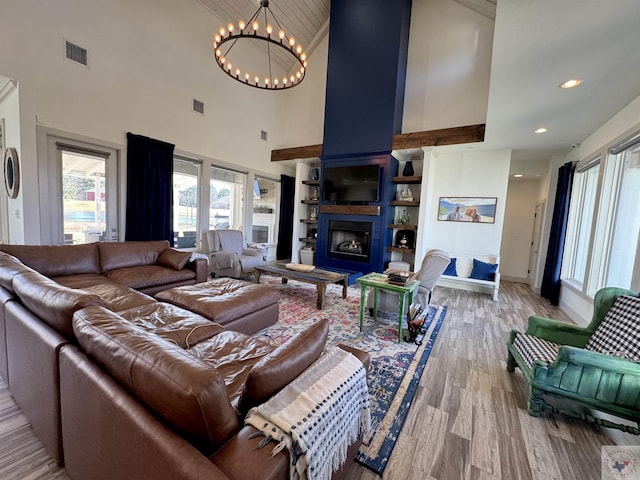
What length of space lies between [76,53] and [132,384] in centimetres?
478

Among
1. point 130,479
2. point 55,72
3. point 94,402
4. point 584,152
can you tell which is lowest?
point 130,479

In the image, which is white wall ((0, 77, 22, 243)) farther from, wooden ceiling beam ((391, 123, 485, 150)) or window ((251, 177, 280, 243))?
wooden ceiling beam ((391, 123, 485, 150))

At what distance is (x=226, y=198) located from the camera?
20.0 feet

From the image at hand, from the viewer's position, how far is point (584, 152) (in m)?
4.18

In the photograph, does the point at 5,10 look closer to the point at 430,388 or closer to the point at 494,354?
the point at 430,388

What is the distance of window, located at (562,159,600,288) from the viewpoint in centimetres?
417

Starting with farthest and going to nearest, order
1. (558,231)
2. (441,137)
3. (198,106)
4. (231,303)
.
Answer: (198,106) < (441,137) < (558,231) < (231,303)

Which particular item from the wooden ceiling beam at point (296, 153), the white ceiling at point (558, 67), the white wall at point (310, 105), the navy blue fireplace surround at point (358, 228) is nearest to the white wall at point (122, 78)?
the wooden ceiling beam at point (296, 153)

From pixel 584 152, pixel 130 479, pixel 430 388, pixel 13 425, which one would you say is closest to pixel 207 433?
pixel 130 479

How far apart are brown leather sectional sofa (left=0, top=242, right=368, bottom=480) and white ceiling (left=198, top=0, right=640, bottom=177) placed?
8.41 feet

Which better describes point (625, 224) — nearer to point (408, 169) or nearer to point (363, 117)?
point (408, 169)

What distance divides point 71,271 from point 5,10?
118 inches

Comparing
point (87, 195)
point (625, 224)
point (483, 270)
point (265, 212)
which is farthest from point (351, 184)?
point (87, 195)

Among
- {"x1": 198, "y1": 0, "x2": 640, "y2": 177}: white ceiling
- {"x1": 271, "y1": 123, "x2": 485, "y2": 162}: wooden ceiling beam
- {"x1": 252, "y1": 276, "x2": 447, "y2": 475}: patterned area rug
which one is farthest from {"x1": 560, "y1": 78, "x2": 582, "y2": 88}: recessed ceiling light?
{"x1": 252, "y1": 276, "x2": 447, "y2": 475}: patterned area rug
